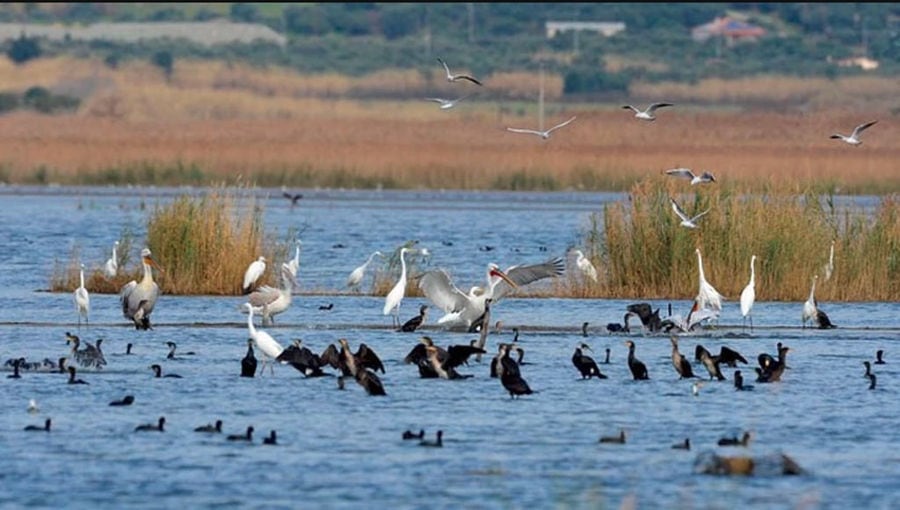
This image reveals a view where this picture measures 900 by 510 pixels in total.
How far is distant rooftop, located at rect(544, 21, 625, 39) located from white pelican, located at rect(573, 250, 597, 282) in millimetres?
65417

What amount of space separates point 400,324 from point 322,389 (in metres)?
4.57

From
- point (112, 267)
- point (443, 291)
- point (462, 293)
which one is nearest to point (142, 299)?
point (443, 291)

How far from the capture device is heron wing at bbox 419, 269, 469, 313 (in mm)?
18078

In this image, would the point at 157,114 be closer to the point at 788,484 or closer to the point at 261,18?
the point at 261,18

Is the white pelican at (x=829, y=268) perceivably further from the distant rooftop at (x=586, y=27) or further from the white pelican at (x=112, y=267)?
the distant rooftop at (x=586, y=27)

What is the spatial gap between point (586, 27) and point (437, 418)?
78131 millimetres

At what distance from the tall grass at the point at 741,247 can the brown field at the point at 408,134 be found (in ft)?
43.2

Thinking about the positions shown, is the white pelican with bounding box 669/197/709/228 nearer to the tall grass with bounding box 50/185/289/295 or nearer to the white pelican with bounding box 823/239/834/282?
the white pelican with bounding box 823/239/834/282

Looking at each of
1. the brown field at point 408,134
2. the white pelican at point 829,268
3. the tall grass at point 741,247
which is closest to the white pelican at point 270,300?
the tall grass at point 741,247

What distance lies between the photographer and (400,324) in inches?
770

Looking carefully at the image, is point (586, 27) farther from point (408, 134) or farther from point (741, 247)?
point (741, 247)

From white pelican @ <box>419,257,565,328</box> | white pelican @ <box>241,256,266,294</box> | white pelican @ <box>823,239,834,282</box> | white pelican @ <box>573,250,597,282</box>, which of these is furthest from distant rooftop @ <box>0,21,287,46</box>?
white pelican @ <box>419,257,565,328</box>

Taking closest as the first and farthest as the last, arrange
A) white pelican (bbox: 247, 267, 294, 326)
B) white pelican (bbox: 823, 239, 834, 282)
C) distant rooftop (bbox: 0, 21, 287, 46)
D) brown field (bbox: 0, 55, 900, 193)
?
white pelican (bbox: 247, 267, 294, 326) < white pelican (bbox: 823, 239, 834, 282) < brown field (bbox: 0, 55, 900, 193) < distant rooftop (bbox: 0, 21, 287, 46)

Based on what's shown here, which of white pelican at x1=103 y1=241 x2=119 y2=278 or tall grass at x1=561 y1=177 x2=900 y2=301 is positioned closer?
tall grass at x1=561 y1=177 x2=900 y2=301
